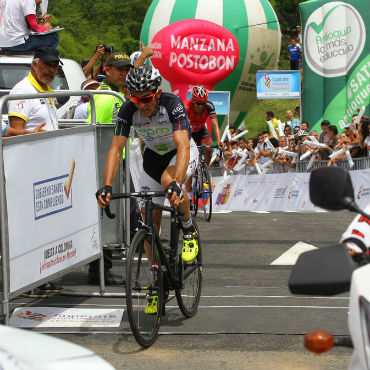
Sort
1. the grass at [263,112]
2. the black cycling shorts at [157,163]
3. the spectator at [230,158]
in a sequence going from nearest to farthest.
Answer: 1. the black cycling shorts at [157,163]
2. the spectator at [230,158]
3. the grass at [263,112]

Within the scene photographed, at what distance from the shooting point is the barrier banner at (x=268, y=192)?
17.5 m

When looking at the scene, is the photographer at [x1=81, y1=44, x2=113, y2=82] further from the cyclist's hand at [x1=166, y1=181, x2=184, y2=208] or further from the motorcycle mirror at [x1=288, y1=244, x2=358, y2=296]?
the motorcycle mirror at [x1=288, y1=244, x2=358, y2=296]

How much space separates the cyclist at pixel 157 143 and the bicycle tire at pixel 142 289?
0.06 metres

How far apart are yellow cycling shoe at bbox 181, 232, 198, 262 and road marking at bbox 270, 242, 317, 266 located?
9.28ft

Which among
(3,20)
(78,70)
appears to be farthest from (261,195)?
(3,20)

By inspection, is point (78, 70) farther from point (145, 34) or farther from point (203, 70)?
point (145, 34)

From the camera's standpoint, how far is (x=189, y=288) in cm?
729

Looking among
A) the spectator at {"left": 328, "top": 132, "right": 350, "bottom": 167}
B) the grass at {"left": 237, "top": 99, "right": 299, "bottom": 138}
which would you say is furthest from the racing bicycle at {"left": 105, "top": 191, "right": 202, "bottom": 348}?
the grass at {"left": 237, "top": 99, "right": 299, "bottom": 138}

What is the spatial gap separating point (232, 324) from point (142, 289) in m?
0.88

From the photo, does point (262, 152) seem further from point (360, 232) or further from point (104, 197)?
point (360, 232)

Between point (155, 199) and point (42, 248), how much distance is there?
1.18 metres

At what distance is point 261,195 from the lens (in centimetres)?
1909

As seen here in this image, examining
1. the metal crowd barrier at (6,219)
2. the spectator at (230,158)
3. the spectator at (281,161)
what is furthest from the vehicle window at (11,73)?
the spectator at (230,158)

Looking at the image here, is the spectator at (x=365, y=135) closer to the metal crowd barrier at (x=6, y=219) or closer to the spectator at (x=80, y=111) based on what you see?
the spectator at (x=80, y=111)
